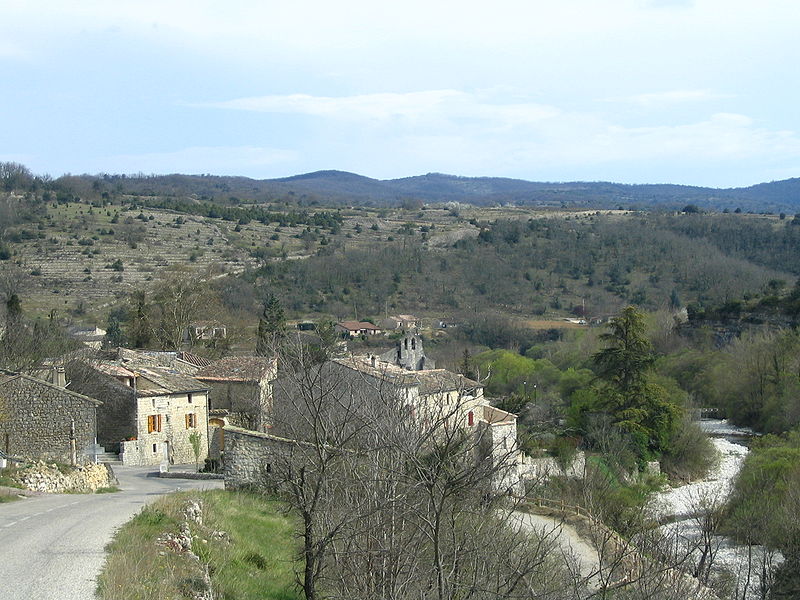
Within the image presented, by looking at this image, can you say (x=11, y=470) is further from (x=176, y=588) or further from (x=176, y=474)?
(x=176, y=588)

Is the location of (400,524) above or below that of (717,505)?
above

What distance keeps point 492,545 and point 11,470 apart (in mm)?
12231

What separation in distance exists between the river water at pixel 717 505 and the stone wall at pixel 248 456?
23.9 ft

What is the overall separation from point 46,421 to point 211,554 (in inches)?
516

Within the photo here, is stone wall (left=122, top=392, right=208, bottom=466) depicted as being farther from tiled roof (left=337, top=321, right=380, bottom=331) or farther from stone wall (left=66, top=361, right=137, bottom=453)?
tiled roof (left=337, top=321, right=380, bottom=331)

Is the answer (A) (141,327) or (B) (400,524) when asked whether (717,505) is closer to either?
(B) (400,524)

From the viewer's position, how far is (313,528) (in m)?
13.5

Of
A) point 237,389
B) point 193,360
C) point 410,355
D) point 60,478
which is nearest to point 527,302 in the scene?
point 410,355

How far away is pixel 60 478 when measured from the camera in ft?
70.6

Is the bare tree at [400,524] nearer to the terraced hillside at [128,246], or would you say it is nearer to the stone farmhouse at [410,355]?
the stone farmhouse at [410,355]

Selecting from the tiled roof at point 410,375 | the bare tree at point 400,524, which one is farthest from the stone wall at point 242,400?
the bare tree at point 400,524

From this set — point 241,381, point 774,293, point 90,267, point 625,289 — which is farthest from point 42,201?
point 241,381

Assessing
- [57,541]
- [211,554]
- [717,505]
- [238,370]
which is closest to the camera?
[57,541]

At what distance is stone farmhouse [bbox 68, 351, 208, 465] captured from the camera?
32.0m
